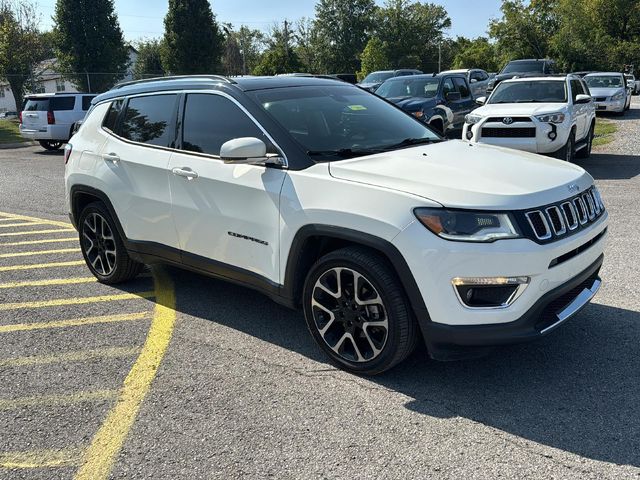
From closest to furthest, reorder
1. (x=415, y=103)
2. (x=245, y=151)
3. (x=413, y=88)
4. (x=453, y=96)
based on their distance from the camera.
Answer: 1. (x=245, y=151)
2. (x=415, y=103)
3. (x=453, y=96)
4. (x=413, y=88)

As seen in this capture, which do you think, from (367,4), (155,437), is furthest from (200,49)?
(155,437)

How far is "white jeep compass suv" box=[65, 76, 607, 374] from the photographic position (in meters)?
3.16

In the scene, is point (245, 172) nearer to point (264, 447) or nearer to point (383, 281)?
point (383, 281)

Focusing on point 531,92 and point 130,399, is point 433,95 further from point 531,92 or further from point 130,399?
point 130,399

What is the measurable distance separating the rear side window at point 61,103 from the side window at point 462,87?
11899mm

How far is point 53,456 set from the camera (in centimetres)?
300

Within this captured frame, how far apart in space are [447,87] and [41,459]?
12129 millimetres

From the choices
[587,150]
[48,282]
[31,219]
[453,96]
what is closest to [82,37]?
[453,96]

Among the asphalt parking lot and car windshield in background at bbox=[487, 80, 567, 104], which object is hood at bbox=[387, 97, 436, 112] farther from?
the asphalt parking lot

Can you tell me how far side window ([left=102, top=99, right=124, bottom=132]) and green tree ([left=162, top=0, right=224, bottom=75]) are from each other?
40.4m

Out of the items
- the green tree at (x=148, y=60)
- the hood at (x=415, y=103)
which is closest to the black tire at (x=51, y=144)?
the hood at (x=415, y=103)

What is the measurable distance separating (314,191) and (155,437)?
162 centimetres

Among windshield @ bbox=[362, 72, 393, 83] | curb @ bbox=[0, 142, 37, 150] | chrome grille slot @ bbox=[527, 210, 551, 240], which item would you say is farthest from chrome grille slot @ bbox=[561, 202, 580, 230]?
curb @ bbox=[0, 142, 37, 150]

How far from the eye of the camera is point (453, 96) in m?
13.1
